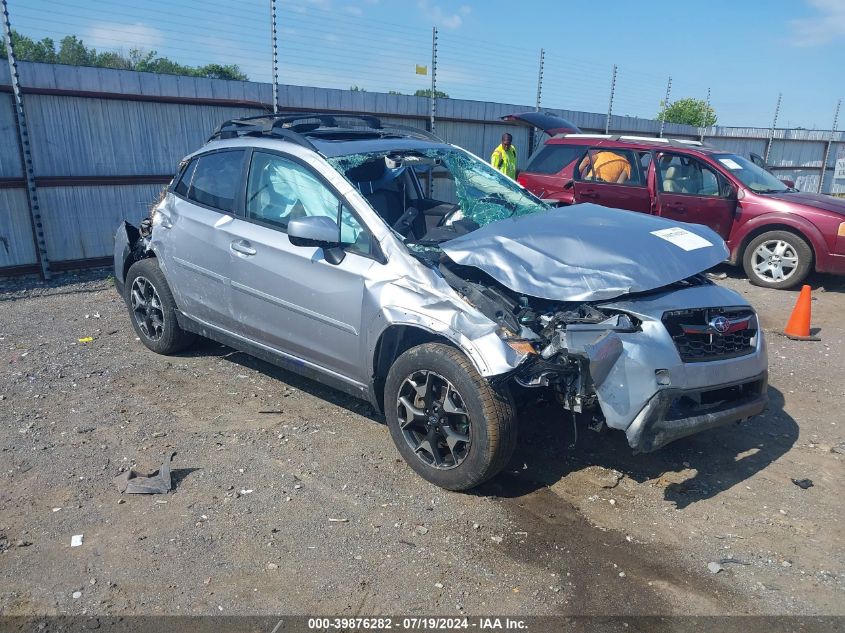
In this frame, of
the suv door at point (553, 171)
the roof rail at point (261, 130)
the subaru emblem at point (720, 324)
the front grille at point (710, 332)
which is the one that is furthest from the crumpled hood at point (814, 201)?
the roof rail at point (261, 130)

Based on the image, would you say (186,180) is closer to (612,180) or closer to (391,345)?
(391,345)

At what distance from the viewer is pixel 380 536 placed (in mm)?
3354

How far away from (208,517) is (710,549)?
258 centimetres

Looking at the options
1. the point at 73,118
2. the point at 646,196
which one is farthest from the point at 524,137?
the point at 73,118

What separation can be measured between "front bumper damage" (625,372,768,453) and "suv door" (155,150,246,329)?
117 inches

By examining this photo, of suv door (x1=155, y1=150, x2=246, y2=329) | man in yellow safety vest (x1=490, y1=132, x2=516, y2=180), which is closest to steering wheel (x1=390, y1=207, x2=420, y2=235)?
suv door (x1=155, y1=150, x2=246, y2=329)

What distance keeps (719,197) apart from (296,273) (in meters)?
6.86

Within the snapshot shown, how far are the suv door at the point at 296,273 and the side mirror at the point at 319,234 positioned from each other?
0.17 ft

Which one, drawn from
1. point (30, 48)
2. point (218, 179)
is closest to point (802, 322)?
point (218, 179)

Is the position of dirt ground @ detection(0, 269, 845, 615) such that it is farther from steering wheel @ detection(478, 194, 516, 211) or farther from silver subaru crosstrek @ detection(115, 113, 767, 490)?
steering wheel @ detection(478, 194, 516, 211)

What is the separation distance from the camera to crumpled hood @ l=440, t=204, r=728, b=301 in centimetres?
354

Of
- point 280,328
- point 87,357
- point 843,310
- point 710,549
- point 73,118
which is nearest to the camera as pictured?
point 710,549

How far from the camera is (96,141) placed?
8.66 m

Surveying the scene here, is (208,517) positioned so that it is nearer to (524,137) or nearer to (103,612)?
(103,612)
